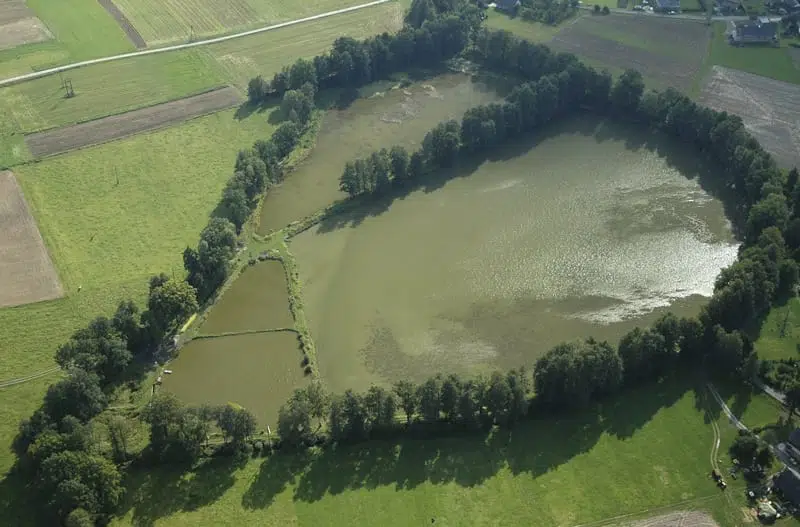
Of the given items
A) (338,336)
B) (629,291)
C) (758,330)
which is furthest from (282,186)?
(758,330)

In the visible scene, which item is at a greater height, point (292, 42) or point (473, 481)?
point (292, 42)

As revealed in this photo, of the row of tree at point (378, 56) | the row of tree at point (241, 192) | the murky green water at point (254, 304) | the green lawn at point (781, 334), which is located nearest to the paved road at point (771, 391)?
the green lawn at point (781, 334)

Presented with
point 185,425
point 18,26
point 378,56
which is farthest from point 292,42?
point 185,425

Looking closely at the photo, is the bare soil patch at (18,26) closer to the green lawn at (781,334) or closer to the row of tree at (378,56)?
the row of tree at (378,56)

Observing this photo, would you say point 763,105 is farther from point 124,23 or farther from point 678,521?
point 124,23

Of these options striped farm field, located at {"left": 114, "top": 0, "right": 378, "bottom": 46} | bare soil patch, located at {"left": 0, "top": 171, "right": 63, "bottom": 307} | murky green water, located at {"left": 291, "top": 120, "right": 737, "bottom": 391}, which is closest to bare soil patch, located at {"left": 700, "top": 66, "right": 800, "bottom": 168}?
murky green water, located at {"left": 291, "top": 120, "right": 737, "bottom": 391}

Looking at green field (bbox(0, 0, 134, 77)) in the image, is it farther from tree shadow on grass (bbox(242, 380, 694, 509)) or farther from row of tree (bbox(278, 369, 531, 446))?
tree shadow on grass (bbox(242, 380, 694, 509))

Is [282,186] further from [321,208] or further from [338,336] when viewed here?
[338,336]
